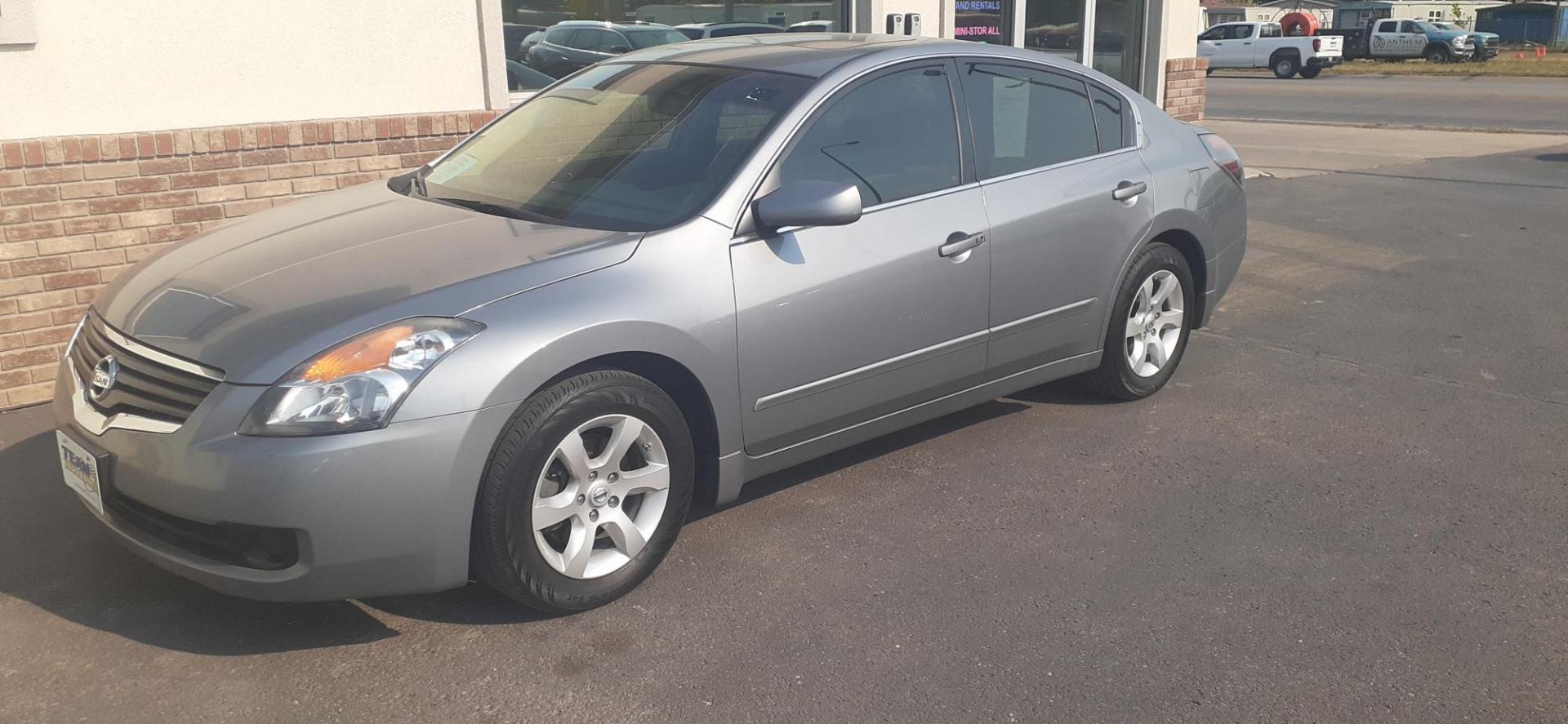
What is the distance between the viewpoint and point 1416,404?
567 cm

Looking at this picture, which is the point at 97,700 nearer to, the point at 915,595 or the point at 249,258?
the point at 249,258

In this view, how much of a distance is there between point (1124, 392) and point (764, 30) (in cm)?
488

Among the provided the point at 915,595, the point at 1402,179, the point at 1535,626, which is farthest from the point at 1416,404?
the point at 1402,179

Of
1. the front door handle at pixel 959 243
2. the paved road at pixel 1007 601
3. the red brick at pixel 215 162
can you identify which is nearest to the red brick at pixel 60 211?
the red brick at pixel 215 162

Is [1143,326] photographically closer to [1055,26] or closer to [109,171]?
[109,171]

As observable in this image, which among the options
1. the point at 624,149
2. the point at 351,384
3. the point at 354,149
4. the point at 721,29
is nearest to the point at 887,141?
the point at 624,149

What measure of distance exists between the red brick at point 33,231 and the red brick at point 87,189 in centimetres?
14

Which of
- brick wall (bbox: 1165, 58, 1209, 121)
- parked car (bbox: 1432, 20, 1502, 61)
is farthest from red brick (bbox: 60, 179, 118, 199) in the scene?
parked car (bbox: 1432, 20, 1502, 61)

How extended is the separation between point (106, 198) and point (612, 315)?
3.48 meters

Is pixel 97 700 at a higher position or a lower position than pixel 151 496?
lower

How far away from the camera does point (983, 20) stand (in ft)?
35.3

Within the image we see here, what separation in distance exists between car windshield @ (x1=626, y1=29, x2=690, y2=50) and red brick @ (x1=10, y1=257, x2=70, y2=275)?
3.82 m

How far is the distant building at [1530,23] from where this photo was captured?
5481 cm

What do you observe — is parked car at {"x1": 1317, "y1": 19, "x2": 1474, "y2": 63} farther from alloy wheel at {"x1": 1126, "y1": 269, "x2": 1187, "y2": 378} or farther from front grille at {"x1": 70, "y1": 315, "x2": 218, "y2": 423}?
front grille at {"x1": 70, "y1": 315, "x2": 218, "y2": 423}
